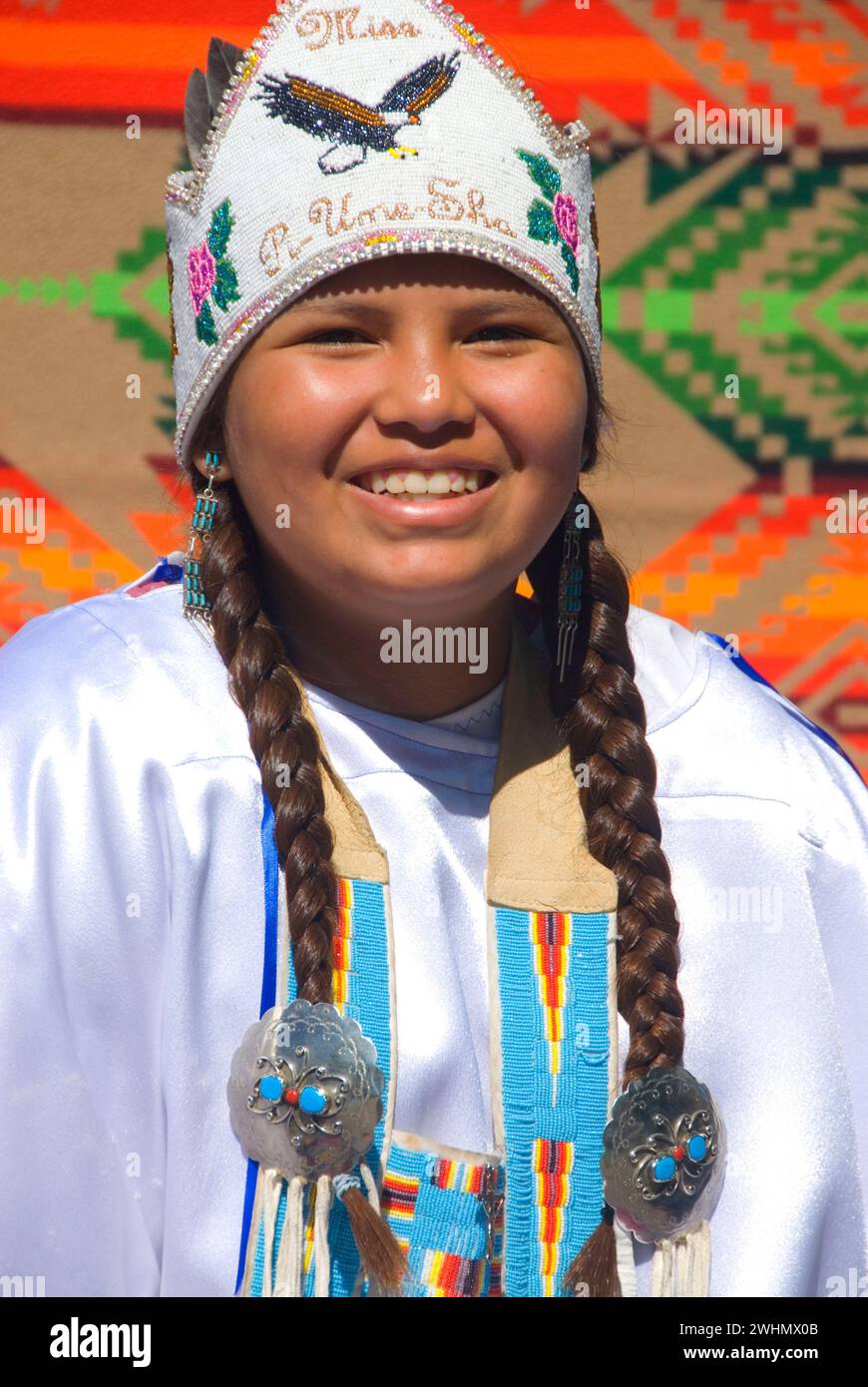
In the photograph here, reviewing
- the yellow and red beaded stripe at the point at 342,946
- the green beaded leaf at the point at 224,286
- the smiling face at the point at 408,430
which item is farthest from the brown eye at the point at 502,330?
the yellow and red beaded stripe at the point at 342,946

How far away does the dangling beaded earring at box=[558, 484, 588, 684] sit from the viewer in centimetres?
193

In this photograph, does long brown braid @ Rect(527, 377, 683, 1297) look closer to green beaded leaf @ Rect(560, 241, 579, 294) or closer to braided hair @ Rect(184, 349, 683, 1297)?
braided hair @ Rect(184, 349, 683, 1297)

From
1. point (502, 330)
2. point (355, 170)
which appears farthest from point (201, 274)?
point (502, 330)

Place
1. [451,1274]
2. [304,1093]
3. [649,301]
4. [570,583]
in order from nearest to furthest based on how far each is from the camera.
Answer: [304,1093] → [451,1274] → [570,583] → [649,301]

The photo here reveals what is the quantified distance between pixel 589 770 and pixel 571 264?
0.52m

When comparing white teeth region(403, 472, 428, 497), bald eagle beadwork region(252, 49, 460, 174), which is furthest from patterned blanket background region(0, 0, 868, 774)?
white teeth region(403, 472, 428, 497)

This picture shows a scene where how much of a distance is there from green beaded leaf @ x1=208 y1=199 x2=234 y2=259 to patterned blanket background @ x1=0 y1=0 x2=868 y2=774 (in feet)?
4.01

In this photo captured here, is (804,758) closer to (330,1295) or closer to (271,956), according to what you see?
(271,956)

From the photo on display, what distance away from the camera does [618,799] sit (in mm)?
1804

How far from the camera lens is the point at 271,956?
163cm

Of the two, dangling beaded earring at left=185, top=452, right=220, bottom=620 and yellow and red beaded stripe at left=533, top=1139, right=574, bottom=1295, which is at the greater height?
dangling beaded earring at left=185, top=452, right=220, bottom=620

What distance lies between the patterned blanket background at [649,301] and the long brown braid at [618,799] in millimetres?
1124

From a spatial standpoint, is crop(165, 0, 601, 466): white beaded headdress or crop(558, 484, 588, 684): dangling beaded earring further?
crop(558, 484, 588, 684): dangling beaded earring

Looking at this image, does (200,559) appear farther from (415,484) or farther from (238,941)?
(238,941)
